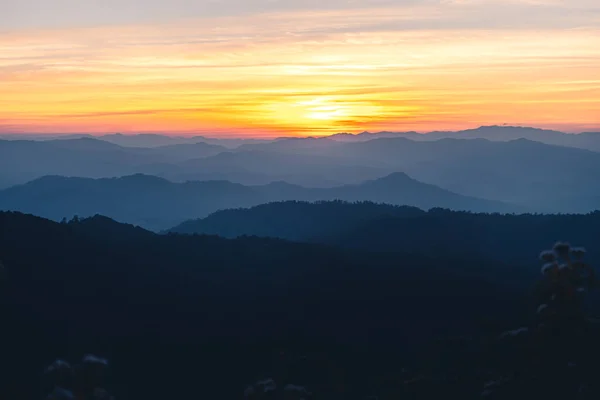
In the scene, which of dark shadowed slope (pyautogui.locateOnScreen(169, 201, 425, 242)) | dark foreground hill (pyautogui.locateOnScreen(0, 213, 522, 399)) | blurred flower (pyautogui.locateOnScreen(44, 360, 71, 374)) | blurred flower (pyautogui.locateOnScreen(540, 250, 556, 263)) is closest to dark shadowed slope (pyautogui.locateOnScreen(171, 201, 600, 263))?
dark shadowed slope (pyautogui.locateOnScreen(169, 201, 425, 242))

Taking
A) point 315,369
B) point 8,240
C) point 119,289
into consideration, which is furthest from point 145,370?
point 8,240

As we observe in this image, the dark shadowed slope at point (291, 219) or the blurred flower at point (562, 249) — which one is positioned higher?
the blurred flower at point (562, 249)

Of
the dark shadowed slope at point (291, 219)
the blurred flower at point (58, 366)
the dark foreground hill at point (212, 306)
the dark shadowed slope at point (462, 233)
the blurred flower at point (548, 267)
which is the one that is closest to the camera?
the blurred flower at point (58, 366)

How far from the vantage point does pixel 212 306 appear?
205 ft

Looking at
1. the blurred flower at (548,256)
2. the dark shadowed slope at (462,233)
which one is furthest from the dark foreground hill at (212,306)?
the blurred flower at (548,256)

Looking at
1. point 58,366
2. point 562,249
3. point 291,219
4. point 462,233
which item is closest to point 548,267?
point 562,249

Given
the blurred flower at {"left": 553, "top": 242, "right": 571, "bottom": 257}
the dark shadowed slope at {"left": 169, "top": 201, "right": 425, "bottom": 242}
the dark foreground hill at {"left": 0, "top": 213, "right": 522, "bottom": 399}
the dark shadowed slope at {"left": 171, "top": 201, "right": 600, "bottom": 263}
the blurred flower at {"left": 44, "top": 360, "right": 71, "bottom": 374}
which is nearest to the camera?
the blurred flower at {"left": 44, "top": 360, "right": 71, "bottom": 374}

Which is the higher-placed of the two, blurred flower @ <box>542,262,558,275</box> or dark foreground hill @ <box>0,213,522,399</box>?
blurred flower @ <box>542,262,558,275</box>

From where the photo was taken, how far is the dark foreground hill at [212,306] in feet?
155

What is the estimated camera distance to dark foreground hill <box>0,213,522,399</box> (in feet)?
155

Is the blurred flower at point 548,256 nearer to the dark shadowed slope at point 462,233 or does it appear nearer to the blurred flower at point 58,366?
the blurred flower at point 58,366

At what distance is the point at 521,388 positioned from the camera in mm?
16406

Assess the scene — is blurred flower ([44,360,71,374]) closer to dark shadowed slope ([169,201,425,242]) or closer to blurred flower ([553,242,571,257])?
blurred flower ([553,242,571,257])

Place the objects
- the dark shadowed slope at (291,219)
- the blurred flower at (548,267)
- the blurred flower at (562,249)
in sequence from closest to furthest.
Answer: the blurred flower at (562,249), the blurred flower at (548,267), the dark shadowed slope at (291,219)
